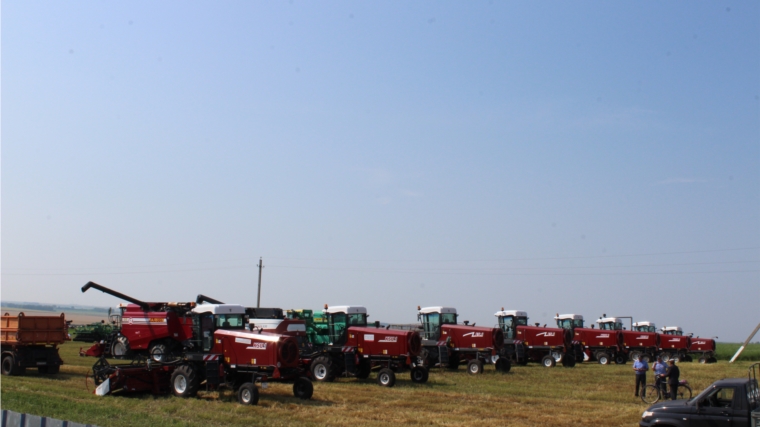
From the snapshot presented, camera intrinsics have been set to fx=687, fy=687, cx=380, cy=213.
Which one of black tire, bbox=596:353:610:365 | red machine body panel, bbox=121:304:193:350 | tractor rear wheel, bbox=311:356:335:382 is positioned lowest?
black tire, bbox=596:353:610:365

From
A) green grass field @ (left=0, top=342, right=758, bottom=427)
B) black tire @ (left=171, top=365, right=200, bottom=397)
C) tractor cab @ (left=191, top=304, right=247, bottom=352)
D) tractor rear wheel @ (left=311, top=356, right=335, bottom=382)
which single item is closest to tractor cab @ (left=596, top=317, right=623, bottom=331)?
green grass field @ (left=0, top=342, right=758, bottom=427)

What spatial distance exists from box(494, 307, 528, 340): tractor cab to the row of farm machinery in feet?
0.16

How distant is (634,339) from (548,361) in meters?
9.17

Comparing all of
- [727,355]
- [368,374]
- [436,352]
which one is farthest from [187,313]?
[727,355]

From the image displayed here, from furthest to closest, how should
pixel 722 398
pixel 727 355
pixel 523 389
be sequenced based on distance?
pixel 727 355
pixel 523 389
pixel 722 398

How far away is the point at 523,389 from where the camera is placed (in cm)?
2145

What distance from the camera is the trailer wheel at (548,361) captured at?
32.6 meters

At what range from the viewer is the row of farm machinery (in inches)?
700

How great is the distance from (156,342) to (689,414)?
1675 cm

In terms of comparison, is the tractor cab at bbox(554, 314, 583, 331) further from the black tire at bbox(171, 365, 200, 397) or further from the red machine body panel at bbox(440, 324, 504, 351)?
the black tire at bbox(171, 365, 200, 397)

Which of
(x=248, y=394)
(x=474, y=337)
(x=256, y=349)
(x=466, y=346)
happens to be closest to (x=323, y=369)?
(x=256, y=349)

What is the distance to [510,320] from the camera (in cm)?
3412

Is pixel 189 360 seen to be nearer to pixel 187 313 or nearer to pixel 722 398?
pixel 187 313

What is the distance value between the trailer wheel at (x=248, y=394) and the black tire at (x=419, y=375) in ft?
25.1
